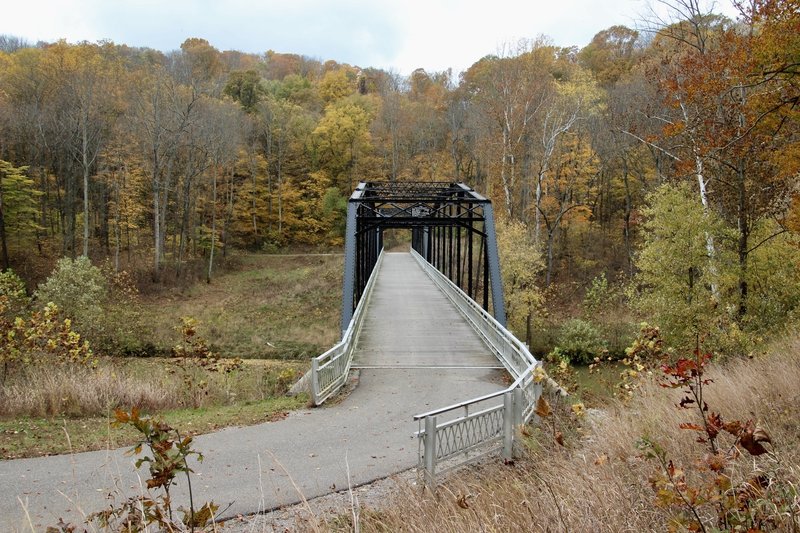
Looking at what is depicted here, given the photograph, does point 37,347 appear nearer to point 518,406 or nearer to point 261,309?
point 518,406

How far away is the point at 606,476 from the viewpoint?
409 centimetres

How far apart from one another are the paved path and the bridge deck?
47 millimetres

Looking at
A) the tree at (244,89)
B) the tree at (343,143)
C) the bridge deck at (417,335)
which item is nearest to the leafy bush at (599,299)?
the bridge deck at (417,335)

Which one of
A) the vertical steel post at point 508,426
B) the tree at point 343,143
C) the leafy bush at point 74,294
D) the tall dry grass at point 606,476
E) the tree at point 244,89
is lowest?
the leafy bush at point 74,294

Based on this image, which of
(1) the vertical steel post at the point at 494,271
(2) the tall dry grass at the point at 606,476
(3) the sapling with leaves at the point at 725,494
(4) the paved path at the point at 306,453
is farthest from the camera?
(1) the vertical steel post at the point at 494,271

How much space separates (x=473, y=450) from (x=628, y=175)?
3896 centimetres

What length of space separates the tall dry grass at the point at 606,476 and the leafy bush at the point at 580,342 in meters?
20.7

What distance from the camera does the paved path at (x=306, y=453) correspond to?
5.97 meters

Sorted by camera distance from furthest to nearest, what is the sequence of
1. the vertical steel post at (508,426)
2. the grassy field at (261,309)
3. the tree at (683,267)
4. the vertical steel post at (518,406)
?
1. the grassy field at (261,309)
2. the tree at (683,267)
3. the vertical steel post at (518,406)
4. the vertical steel post at (508,426)

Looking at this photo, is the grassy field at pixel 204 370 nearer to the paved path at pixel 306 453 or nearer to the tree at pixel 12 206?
the paved path at pixel 306 453

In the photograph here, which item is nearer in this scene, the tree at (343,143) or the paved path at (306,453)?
the paved path at (306,453)

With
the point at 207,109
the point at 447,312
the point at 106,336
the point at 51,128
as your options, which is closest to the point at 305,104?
the point at 207,109

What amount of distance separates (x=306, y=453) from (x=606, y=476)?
14.6 ft

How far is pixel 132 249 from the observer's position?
147ft
